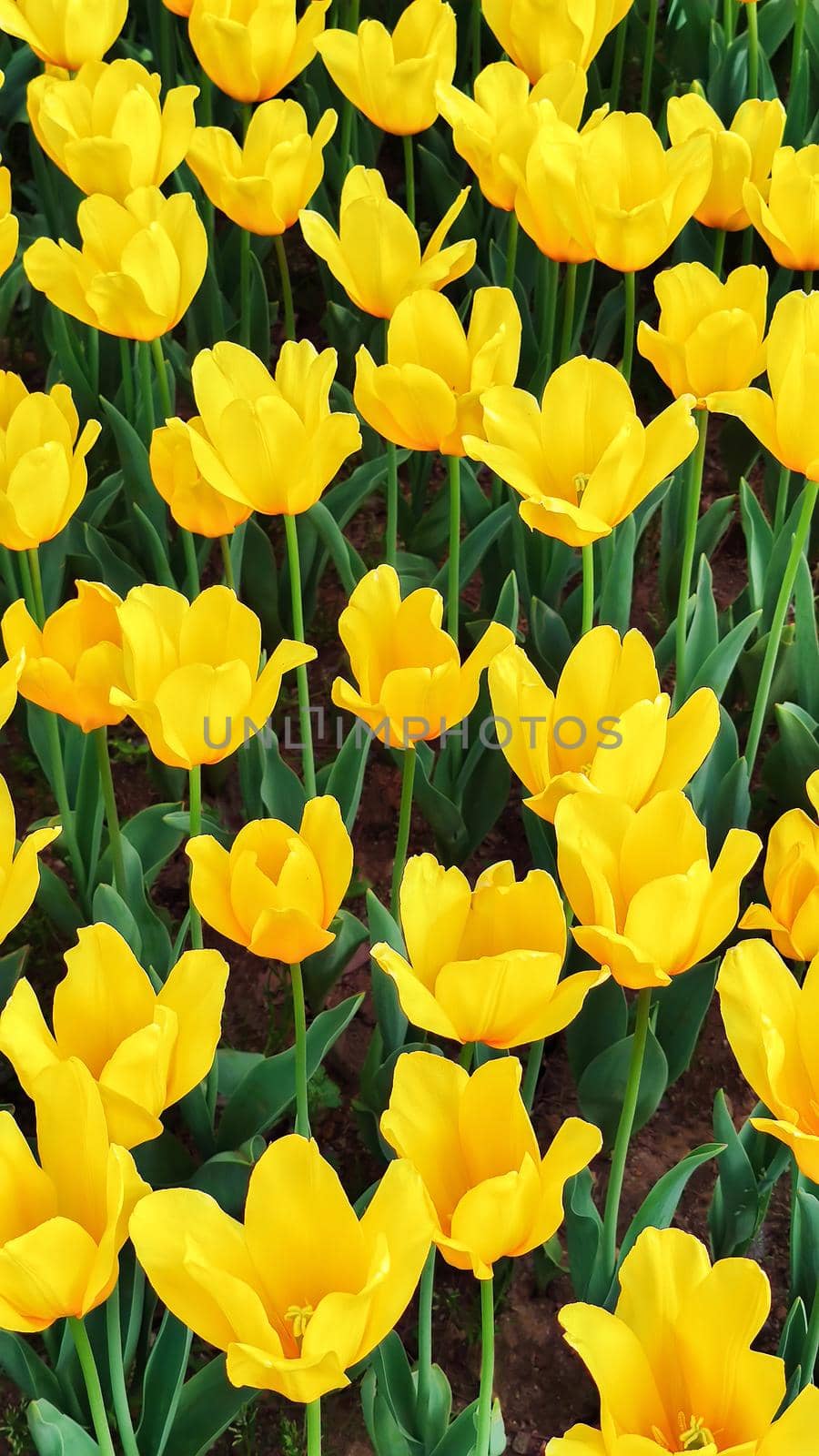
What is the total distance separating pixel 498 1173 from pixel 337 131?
2.15 meters

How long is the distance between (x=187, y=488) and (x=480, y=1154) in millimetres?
806

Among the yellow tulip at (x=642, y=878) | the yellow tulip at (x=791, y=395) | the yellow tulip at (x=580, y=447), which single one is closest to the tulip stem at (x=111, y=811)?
the yellow tulip at (x=580, y=447)

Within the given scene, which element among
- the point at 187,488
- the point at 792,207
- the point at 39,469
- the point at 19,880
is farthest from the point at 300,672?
the point at 792,207

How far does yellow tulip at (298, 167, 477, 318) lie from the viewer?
168 cm

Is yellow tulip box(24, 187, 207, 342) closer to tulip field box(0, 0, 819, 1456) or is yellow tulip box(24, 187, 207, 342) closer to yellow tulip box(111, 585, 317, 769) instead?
tulip field box(0, 0, 819, 1456)

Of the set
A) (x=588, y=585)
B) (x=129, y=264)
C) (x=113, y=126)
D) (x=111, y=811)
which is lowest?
(x=111, y=811)

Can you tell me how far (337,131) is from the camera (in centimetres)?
272

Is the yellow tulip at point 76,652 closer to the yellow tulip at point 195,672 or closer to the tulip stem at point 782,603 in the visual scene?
the yellow tulip at point 195,672

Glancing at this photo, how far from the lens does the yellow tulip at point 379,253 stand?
168cm

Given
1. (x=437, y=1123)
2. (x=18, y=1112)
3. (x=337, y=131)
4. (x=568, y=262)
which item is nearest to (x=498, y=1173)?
(x=437, y=1123)

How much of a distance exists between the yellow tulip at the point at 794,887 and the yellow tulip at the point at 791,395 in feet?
1.15

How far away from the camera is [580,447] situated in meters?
1.51

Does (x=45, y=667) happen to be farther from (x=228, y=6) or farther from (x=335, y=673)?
(x=228, y=6)

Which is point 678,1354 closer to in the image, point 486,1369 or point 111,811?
point 486,1369
